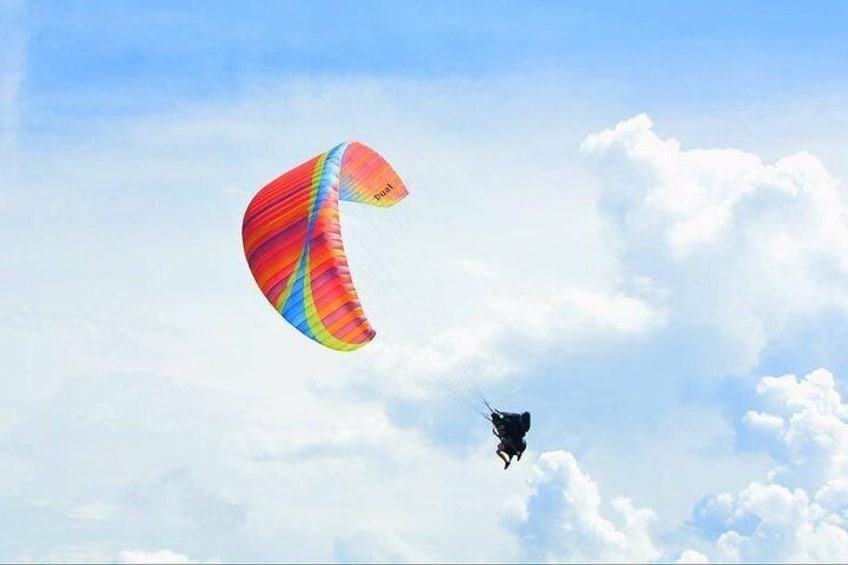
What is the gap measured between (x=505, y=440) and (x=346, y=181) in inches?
529

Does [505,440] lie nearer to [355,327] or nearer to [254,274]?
[355,327]

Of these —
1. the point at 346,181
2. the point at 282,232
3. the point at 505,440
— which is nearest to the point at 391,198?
the point at 346,181

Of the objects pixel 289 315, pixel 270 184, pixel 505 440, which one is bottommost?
pixel 505 440

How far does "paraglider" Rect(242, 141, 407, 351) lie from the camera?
5575 centimetres

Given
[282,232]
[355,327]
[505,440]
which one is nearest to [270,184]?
[282,232]

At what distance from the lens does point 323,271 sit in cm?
5594

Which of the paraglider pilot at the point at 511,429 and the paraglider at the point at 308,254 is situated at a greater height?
the paraglider at the point at 308,254

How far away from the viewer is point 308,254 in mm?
56500

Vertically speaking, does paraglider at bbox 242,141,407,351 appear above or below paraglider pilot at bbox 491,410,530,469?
above

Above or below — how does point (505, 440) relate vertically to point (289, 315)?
below

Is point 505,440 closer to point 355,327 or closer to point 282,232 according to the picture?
point 355,327

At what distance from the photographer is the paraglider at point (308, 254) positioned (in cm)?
5575

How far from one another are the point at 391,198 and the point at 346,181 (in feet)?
8.07

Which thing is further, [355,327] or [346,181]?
[346,181]
